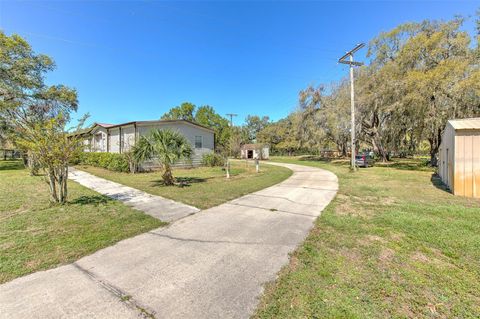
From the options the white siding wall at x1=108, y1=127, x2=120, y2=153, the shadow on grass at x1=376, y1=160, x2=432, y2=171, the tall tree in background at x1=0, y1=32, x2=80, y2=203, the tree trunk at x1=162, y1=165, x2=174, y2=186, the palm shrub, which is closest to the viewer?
the palm shrub

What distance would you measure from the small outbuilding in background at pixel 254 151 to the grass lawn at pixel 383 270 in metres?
34.3

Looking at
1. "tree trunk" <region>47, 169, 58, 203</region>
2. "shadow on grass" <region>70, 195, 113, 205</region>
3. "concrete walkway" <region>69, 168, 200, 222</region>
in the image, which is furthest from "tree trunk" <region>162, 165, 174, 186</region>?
"tree trunk" <region>47, 169, 58, 203</region>

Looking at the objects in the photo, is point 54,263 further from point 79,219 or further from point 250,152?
point 250,152

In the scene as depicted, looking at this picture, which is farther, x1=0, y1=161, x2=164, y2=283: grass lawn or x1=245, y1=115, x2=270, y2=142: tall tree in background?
x1=245, y1=115, x2=270, y2=142: tall tree in background

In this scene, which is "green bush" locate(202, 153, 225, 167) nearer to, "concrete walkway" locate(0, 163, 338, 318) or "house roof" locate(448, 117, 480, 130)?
"concrete walkway" locate(0, 163, 338, 318)

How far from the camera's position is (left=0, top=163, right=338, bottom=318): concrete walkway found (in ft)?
6.70

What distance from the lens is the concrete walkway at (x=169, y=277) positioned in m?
2.04

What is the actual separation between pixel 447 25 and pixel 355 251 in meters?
20.6

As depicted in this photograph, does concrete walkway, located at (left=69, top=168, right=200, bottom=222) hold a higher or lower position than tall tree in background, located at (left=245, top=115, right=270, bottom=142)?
lower

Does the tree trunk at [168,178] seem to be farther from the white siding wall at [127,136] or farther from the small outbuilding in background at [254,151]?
the small outbuilding in background at [254,151]

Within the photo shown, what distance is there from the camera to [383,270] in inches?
108

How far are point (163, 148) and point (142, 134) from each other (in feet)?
25.1

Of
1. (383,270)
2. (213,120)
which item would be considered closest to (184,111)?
(213,120)

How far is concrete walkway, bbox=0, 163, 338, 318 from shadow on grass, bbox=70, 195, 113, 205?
334 cm
